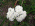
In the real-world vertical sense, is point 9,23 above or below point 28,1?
below

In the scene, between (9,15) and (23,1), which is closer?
(9,15)

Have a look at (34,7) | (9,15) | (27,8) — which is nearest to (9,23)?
(9,15)

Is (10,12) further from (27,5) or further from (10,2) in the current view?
(10,2)

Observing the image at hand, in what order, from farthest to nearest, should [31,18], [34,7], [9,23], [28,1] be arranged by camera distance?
1. [28,1]
2. [34,7]
3. [31,18]
4. [9,23]

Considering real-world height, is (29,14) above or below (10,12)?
below

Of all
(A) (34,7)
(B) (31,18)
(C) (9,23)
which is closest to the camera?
(C) (9,23)

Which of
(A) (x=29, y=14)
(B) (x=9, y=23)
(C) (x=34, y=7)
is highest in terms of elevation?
(C) (x=34, y=7)

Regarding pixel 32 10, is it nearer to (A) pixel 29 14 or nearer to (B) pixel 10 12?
(A) pixel 29 14

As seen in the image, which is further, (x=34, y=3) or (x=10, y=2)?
(x=10, y=2)

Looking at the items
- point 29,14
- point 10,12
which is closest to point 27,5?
point 29,14
